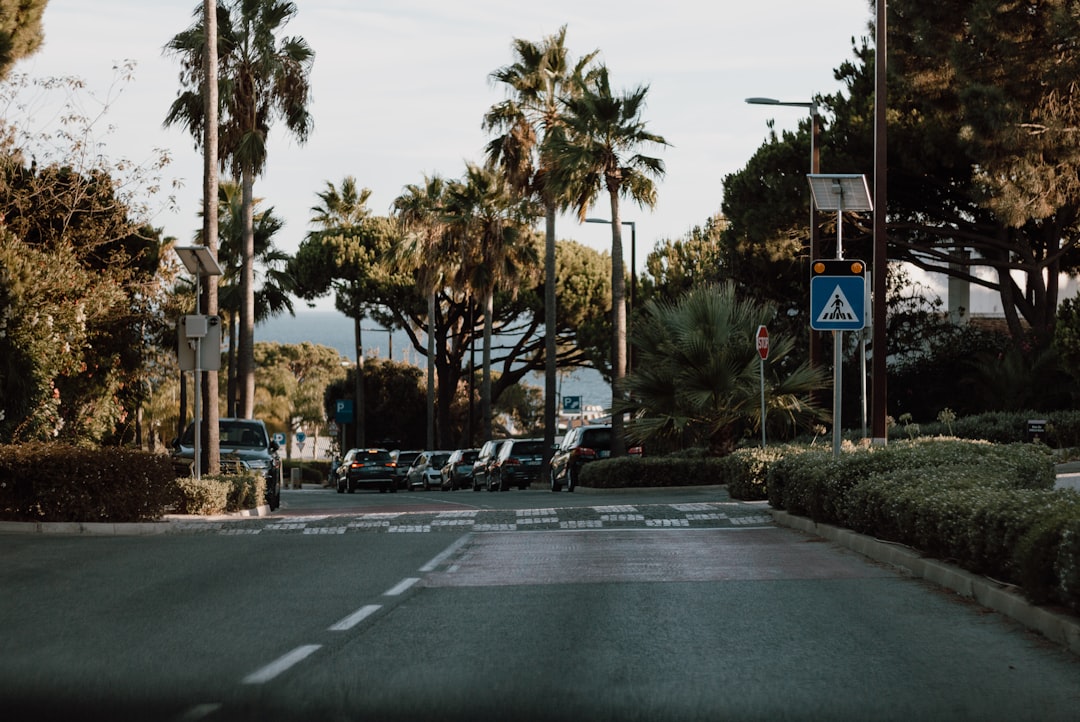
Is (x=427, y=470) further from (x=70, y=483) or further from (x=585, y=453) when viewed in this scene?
(x=70, y=483)

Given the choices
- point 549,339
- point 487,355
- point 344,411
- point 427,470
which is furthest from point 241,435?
point 344,411

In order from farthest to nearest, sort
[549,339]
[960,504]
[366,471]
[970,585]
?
1. [366,471]
2. [549,339]
3. [960,504]
4. [970,585]

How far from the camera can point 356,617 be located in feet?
31.4

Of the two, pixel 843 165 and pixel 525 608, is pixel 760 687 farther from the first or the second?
pixel 843 165

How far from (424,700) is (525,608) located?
3.56 m

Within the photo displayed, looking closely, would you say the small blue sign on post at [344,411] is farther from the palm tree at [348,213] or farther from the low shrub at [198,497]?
the low shrub at [198,497]

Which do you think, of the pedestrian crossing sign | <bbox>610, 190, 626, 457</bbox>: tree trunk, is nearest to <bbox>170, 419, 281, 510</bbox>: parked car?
<bbox>610, 190, 626, 457</bbox>: tree trunk

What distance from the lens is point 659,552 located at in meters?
14.4

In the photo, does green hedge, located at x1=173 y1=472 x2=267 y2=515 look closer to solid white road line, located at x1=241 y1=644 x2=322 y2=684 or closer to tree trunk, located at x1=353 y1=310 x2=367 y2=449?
solid white road line, located at x1=241 y1=644 x2=322 y2=684

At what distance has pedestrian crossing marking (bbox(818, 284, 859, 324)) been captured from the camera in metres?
17.5

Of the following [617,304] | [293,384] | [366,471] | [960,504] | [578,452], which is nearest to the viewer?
[960,504]

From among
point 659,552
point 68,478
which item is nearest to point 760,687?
point 659,552

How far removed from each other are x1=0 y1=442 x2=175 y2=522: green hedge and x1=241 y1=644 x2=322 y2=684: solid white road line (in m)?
10.7

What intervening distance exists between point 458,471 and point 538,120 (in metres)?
13.2
